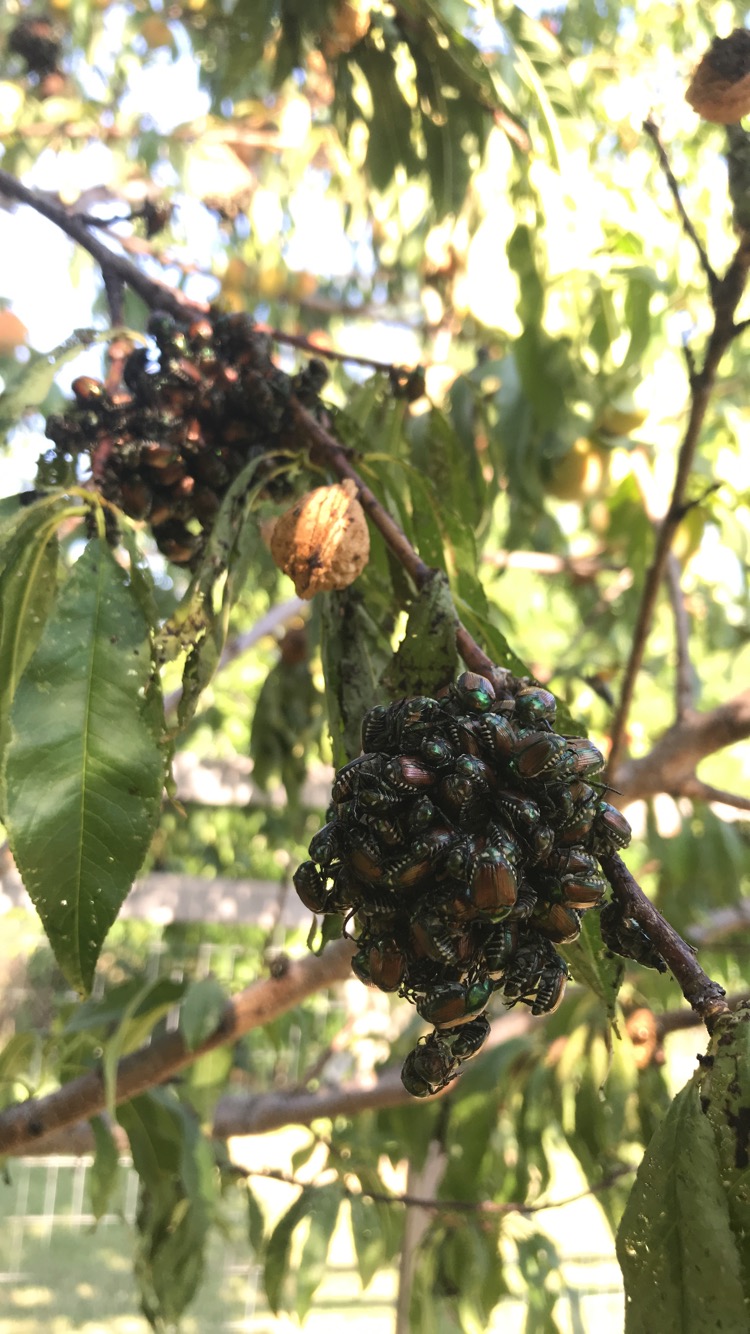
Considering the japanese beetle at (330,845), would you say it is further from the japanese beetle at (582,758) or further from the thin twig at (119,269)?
the thin twig at (119,269)

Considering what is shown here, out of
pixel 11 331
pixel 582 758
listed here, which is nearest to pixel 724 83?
pixel 582 758

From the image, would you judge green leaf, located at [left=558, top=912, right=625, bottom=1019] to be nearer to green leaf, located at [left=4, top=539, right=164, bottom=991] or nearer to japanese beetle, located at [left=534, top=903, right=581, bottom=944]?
japanese beetle, located at [left=534, top=903, right=581, bottom=944]

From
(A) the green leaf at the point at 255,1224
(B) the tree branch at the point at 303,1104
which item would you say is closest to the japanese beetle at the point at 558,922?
(B) the tree branch at the point at 303,1104

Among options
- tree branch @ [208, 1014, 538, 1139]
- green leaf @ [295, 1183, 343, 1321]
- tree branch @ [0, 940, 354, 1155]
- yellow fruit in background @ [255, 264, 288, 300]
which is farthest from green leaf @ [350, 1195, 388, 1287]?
yellow fruit in background @ [255, 264, 288, 300]

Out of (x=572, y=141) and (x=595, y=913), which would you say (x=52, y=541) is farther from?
(x=572, y=141)

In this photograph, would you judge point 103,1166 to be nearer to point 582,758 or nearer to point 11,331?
point 582,758

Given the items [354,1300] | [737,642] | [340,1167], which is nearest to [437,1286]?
[340,1167]
